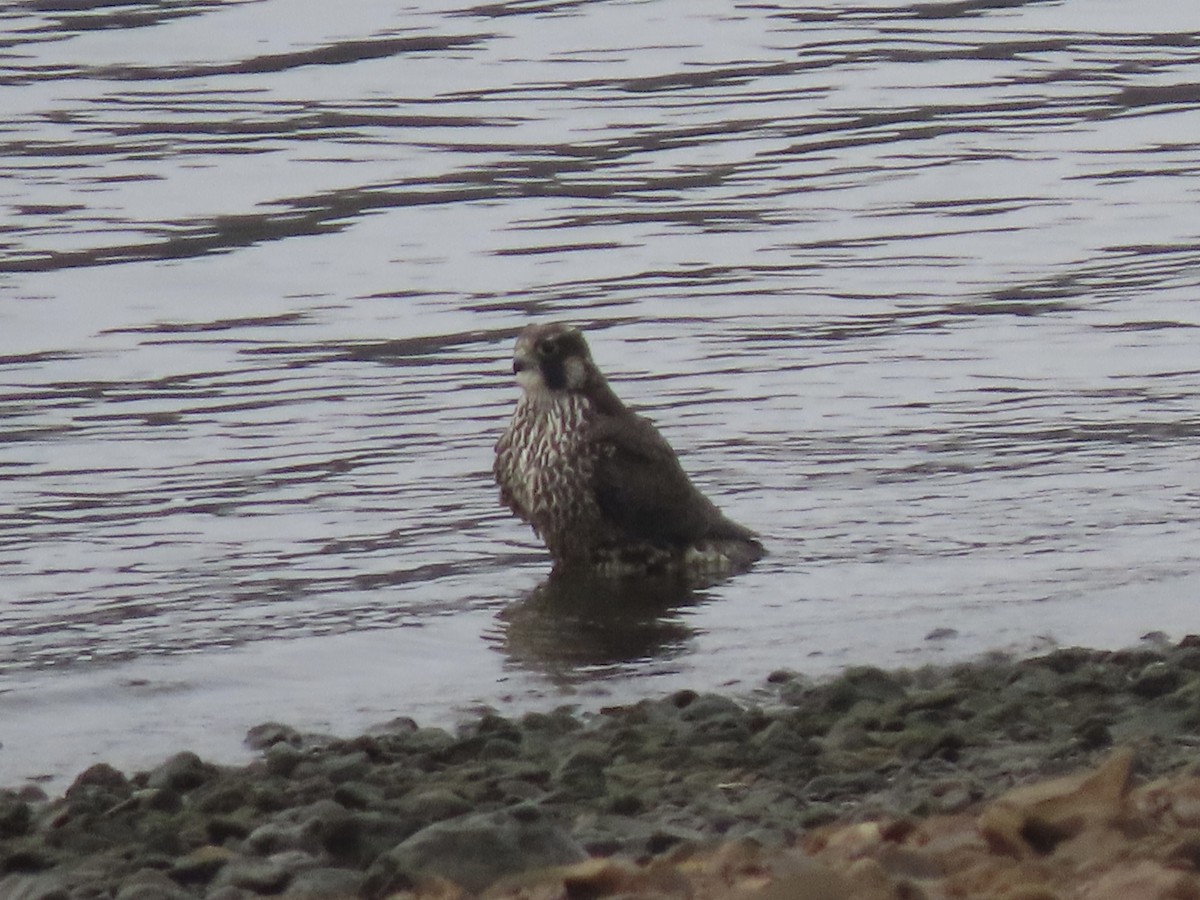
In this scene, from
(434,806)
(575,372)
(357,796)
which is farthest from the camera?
(575,372)

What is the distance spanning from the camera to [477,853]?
582cm

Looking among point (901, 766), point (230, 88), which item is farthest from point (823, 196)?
point (901, 766)

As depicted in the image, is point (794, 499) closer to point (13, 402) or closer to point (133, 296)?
point (13, 402)

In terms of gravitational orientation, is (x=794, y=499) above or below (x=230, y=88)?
below

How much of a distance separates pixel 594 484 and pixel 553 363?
1.76ft

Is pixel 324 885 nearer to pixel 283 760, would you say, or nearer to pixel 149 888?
pixel 149 888

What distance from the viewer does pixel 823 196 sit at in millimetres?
17688

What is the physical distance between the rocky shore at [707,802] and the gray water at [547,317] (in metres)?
0.99

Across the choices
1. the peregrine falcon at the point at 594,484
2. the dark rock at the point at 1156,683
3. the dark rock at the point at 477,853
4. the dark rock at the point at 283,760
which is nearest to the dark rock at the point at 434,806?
the dark rock at the point at 477,853

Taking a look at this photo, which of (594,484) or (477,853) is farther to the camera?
(594,484)

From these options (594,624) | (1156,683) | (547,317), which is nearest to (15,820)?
(1156,683)

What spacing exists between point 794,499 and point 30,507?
3249mm

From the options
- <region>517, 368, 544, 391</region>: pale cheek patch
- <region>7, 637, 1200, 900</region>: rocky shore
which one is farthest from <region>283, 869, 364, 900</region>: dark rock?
<region>517, 368, 544, 391</region>: pale cheek patch

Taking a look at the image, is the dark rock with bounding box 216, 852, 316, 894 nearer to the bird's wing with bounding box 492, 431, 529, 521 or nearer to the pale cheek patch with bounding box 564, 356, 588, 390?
→ the bird's wing with bounding box 492, 431, 529, 521
